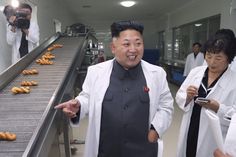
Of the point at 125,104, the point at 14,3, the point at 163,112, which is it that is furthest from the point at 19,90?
the point at 14,3

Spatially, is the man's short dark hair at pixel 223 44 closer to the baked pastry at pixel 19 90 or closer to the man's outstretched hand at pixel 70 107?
the man's outstretched hand at pixel 70 107

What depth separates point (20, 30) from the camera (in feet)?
11.0

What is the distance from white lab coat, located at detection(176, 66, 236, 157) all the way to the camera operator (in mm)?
2338

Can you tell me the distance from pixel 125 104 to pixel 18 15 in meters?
2.41

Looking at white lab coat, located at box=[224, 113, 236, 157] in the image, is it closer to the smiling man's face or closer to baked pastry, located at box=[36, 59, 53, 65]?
the smiling man's face

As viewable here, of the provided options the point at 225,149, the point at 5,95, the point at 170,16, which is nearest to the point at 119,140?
the point at 225,149

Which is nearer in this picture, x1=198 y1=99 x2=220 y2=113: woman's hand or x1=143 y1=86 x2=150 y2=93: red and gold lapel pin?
x1=143 y1=86 x2=150 y2=93: red and gold lapel pin

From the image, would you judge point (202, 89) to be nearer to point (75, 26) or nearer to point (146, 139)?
point (146, 139)

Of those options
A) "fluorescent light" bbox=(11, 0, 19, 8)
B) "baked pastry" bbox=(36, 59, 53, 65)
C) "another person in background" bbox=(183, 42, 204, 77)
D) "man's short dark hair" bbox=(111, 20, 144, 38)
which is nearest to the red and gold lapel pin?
"man's short dark hair" bbox=(111, 20, 144, 38)

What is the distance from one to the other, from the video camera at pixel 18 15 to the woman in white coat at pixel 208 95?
2.32 m

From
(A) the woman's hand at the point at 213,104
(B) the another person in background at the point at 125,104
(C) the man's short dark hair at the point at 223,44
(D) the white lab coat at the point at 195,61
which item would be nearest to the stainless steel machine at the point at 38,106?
(B) the another person in background at the point at 125,104

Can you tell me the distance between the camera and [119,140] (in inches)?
53.5

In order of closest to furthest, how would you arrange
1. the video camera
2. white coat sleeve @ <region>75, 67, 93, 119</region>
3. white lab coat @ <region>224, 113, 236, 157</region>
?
white lab coat @ <region>224, 113, 236, 157</region> → white coat sleeve @ <region>75, 67, 93, 119</region> → the video camera

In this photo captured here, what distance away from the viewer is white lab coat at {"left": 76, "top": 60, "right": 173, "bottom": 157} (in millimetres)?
1374
